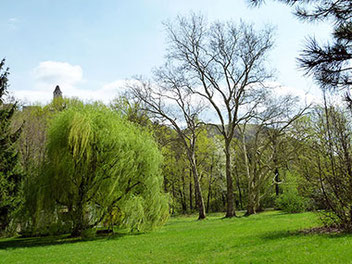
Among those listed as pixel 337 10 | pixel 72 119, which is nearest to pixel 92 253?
pixel 72 119

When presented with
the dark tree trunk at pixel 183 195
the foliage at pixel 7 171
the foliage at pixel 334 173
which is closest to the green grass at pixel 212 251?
the foliage at pixel 334 173

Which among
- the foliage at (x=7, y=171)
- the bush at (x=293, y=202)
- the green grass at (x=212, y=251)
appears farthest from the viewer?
the bush at (x=293, y=202)

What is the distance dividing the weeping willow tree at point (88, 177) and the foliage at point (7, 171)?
1.29 meters

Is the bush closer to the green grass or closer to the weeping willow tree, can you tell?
the weeping willow tree

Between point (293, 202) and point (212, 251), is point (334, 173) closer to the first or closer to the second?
point (212, 251)

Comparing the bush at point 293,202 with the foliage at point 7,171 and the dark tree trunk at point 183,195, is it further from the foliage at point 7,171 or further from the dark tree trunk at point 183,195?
the foliage at point 7,171

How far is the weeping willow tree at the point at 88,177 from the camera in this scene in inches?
661

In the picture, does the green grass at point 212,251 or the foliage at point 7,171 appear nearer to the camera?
the green grass at point 212,251

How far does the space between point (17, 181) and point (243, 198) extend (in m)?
Answer: 37.6

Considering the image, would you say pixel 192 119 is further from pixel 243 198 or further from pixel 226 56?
pixel 243 198

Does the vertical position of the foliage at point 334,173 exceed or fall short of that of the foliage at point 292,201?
it exceeds it

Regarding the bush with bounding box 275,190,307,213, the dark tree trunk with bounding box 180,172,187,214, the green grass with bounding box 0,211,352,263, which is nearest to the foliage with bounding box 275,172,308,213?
the bush with bounding box 275,190,307,213

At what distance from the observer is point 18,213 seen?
659 inches

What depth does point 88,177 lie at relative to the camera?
17.1 meters
